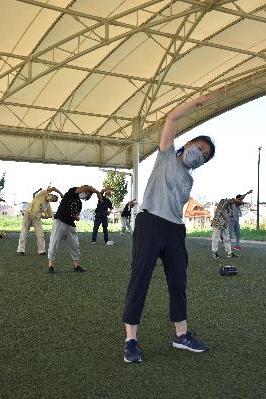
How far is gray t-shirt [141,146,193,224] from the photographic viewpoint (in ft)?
12.1

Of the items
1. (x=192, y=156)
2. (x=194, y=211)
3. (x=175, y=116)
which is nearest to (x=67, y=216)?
(x=192, y=156)

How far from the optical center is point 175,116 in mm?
3521

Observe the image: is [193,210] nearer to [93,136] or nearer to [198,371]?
[93,136]

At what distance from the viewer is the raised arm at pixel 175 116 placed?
3.46 m

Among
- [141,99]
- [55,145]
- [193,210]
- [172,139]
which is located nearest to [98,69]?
[141,99]

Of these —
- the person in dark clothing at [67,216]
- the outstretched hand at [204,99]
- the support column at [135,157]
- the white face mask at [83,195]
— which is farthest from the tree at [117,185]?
the outstretched hand at [204,99]

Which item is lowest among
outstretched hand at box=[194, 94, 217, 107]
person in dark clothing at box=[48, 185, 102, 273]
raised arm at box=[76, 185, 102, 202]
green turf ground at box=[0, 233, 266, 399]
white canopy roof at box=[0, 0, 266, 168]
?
green turf ground at box=[0, 233, 266, 399]

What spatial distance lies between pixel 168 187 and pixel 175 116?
21.8 inches

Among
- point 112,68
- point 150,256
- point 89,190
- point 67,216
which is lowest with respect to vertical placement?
point 150,256

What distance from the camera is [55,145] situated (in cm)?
2977

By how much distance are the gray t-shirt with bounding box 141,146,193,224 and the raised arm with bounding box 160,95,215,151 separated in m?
0.08

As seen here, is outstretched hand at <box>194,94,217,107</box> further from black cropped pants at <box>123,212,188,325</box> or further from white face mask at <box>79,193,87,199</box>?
white face mask at <box>79,193,87,199</box>

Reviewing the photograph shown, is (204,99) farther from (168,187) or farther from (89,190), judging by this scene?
(89,190)

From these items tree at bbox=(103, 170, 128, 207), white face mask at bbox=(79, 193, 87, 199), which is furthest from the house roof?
white face mask at bbox=(79, 193, 87, 199)
